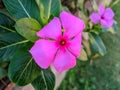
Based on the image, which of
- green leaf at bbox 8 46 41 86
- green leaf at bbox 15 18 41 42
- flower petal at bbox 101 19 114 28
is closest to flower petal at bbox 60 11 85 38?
green leaf at bbox 15 18 41 42

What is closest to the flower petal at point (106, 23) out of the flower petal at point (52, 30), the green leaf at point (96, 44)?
the green leaf at point (96, 44)

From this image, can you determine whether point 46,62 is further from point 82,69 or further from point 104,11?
point 82,69

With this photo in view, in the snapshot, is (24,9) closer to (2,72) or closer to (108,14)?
(2,72)

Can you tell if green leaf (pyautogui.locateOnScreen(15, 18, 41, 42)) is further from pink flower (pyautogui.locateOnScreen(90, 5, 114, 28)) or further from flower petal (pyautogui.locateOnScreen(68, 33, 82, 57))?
pink flower (pyautogui.locateOnScreen(90, 5, 114, 28))

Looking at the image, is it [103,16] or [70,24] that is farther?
[103,16]

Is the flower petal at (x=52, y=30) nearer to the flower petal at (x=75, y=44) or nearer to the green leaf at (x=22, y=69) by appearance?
the flower petal at (x=75, y=44)

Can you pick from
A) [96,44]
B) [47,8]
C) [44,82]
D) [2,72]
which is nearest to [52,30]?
[47,8]
